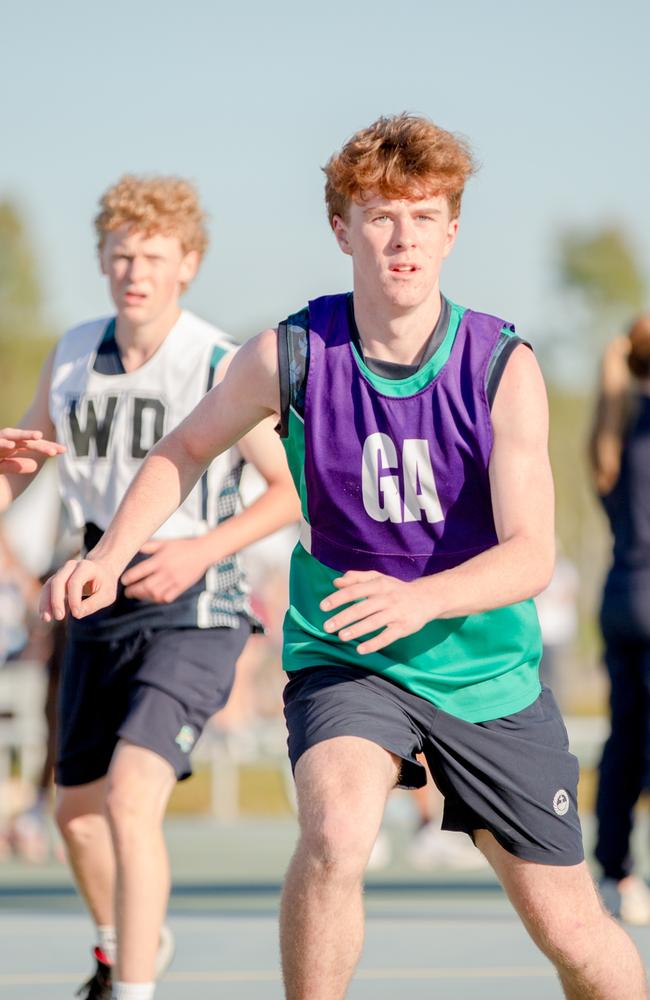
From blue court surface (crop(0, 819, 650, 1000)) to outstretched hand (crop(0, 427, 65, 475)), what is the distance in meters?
1.92

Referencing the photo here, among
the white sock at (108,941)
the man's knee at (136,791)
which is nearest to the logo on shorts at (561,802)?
the man's knee at (136,791)

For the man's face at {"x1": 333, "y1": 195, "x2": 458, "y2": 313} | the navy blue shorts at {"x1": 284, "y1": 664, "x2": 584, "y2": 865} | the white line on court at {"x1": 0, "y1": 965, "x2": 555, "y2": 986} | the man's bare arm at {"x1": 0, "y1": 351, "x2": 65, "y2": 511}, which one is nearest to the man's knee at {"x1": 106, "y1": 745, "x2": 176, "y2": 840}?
the man's bare arm at {"x1": 0, "y1": 351, "x2": 65, "y2": 511}

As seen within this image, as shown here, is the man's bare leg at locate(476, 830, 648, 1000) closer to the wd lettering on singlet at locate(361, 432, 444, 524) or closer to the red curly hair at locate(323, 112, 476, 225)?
the wd lettering on singlet at locate(361, 432, 444, 524)

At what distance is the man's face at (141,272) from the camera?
5348mm

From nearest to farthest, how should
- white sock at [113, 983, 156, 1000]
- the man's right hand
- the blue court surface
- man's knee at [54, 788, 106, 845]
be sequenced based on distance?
1. the man's right hand
2. white sock at [113, 983, 156, 1000]
3. man's knee at [54, 788, 106, 845]
4. the blue court surface

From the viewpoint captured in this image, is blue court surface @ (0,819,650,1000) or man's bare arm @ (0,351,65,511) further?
blue court surface @ (0,819,650,1000)

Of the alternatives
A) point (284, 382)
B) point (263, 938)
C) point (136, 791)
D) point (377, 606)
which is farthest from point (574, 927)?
point (263, 938)

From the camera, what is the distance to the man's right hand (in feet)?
11.9

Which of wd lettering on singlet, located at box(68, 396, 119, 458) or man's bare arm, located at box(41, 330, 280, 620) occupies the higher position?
man's bare arm, located at box(41, 330, 280, 620)

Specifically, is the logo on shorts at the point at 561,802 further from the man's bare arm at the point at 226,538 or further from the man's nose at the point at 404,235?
the man's bare arm at the point at 226,538

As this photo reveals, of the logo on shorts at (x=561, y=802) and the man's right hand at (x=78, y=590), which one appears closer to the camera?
the man's right hand at (x=78, y=590)

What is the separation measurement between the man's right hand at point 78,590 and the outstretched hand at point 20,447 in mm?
608

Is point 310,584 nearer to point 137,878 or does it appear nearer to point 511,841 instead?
point 511,841

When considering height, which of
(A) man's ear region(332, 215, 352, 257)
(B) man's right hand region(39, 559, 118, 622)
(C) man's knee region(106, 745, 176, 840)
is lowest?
(C) man's knee region(106, 745, 176, 840)
